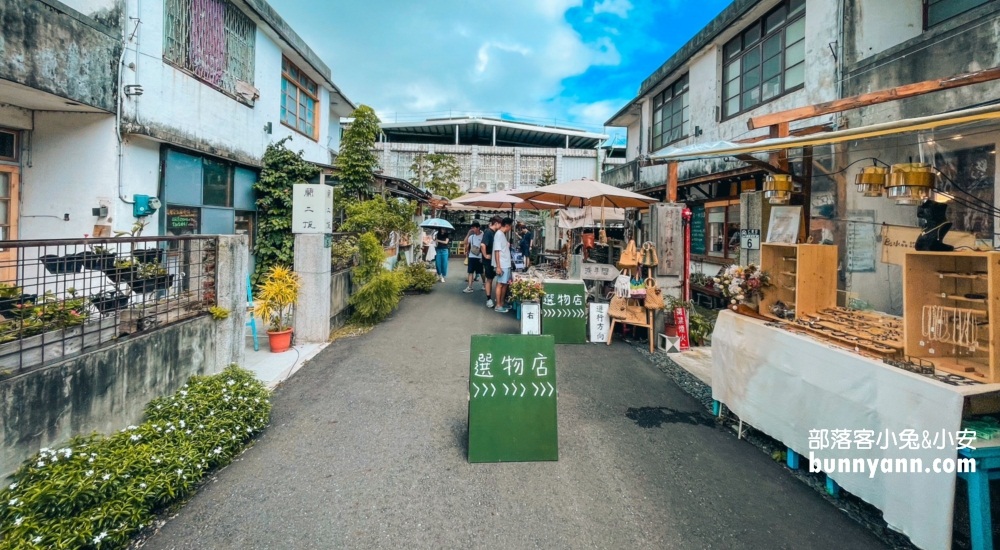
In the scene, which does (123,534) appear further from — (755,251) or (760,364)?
(755,251)

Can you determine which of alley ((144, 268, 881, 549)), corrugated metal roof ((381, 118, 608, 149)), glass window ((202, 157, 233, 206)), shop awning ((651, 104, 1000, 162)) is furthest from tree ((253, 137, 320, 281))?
corrugated metal roof ((381, 118, 608, 149))

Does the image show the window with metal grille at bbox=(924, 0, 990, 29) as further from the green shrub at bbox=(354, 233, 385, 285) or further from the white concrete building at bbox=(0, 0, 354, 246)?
the white concrete building at bbox=(0, 0, 354, 246)

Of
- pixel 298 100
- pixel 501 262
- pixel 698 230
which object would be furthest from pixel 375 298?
pixel 698 230

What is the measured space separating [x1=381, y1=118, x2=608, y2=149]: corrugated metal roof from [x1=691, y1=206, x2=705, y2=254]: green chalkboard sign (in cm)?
2018

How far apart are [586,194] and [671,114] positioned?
26.5 feet

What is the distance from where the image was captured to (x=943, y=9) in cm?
607

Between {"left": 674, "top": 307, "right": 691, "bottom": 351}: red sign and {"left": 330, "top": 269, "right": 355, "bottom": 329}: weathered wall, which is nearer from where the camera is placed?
{"left": 674, "top": 307, "right": 691, "bottom": 351}: red sign

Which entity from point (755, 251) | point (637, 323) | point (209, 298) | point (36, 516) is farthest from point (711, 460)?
point (209, 298)

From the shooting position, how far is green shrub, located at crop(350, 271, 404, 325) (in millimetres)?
8352

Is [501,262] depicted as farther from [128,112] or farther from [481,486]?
[128,112]

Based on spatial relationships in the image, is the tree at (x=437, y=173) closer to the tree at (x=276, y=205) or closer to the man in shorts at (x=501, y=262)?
the tree at (x=276, y=205)

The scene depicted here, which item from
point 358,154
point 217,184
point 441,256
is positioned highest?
point 358,154

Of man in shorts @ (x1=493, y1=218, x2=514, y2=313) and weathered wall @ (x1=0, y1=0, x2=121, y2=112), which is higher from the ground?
weathered wall @ (x1=0, y1=0, x2=121, y2=112)

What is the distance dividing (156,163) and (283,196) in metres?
3.30
